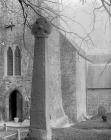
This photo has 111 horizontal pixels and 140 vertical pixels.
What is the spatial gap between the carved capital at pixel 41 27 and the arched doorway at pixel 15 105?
11.9 m

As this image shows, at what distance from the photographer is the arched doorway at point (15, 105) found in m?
19.8

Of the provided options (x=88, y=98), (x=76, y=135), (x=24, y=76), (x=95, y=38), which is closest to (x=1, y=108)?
(x=24, y=76)

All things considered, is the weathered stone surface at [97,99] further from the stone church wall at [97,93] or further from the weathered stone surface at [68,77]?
the weathered stone surface at [68,77]

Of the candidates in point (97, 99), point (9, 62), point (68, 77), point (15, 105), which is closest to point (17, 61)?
point (9, 62)

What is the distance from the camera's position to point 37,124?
8172 mm

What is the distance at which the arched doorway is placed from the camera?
19844 mm

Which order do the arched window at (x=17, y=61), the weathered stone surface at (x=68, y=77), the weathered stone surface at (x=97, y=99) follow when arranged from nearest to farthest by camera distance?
the weathered stone surface at (x=68, y=77), the arched window at (x=17, y=61), the weathered stone surface at (x=97, y=99)

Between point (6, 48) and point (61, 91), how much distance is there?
4.45 meters

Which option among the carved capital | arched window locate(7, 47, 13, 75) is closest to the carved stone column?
the carved capital

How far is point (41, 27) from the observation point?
26.6 ft

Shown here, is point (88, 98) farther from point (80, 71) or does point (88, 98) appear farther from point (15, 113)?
point (15, 113)

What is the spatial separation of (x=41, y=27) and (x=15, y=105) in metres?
13.0

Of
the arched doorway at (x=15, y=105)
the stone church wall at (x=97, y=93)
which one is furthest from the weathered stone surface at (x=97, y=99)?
the arched doorway at (x=15, y=105)

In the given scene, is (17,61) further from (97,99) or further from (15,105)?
(97,99)
